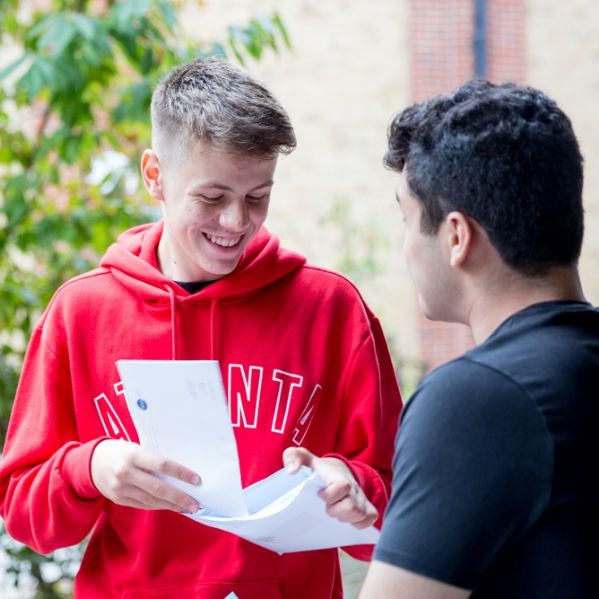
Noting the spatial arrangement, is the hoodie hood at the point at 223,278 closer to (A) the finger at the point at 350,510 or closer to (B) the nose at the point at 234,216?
(B) the nose at the point at 234,216

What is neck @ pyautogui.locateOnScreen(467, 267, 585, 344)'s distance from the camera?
4.38 feet

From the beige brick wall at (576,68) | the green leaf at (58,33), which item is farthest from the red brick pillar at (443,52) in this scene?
the green leaf at (58,33)

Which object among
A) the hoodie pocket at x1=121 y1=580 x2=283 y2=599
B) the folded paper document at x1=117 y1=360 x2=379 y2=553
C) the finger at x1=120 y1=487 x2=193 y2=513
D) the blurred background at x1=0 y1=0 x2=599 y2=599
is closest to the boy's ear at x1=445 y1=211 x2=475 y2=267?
the folded paper document at x1=117 y1=360 x2=379 y2=553

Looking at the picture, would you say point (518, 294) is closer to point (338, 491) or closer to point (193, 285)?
point (338, 491)

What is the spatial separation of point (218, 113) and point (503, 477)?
907 mm

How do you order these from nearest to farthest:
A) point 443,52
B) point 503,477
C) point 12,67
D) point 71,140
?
point 503,477, point 12,67, point 71,140, point 443,52

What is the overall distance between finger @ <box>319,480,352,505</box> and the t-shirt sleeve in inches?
14.7

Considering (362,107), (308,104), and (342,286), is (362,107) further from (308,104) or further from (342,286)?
(342,286)

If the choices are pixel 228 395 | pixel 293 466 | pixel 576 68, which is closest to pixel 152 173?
pixel 228 395

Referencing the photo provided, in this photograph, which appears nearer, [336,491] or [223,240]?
[336,491]

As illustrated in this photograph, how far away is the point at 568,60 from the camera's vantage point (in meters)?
9.09

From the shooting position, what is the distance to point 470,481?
1.17 meters

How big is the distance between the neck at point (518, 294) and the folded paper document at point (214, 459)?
0.37 meters

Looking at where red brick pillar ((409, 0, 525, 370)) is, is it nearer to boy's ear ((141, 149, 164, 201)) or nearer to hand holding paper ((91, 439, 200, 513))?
boy's ear ((141, 149, 164, 201))
